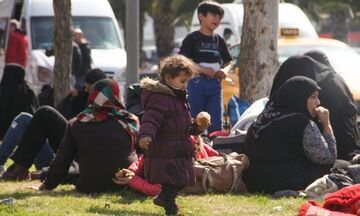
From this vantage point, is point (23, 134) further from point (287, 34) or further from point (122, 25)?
point (122, 25)

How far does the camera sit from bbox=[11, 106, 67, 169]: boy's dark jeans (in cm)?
939

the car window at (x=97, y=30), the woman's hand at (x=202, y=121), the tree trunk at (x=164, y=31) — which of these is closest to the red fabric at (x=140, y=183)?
the woman's hand at (x=202, y=121)

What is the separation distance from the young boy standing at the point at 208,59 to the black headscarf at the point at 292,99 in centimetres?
234

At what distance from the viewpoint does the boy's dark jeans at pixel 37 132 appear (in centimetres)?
939

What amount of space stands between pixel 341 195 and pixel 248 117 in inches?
122

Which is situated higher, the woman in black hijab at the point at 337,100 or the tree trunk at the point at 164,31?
the woman in black hijab at the point at 337,100

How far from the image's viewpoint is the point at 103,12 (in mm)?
20609

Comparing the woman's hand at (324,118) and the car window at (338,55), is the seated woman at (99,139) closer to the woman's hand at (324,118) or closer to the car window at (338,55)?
the woman's hand at (324,118)

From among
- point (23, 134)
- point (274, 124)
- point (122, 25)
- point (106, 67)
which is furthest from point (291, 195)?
point (122, 25)

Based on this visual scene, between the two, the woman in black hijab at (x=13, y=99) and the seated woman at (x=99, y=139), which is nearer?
the seated woman at (x=99, y=139)

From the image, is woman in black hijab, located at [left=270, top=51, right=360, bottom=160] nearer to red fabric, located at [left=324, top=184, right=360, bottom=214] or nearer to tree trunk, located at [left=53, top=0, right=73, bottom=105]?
red fabric, located at [left=324, top=184, right=360, bottom=214]

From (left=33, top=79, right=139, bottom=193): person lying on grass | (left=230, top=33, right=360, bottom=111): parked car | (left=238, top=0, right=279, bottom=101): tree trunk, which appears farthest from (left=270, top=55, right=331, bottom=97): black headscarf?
(left=230, top=33, right=360, bottom=111): parked car

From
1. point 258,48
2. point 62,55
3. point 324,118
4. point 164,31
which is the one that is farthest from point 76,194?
point 164,31

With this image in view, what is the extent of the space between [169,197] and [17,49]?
448 inches
